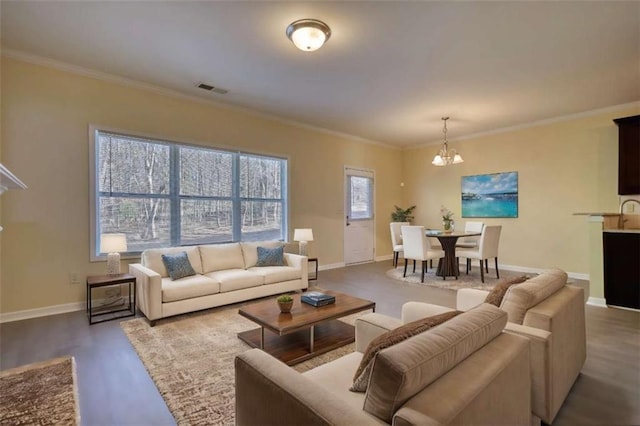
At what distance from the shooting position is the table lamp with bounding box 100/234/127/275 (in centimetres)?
356

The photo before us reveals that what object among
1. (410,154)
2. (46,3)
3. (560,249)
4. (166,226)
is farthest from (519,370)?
(410,154)

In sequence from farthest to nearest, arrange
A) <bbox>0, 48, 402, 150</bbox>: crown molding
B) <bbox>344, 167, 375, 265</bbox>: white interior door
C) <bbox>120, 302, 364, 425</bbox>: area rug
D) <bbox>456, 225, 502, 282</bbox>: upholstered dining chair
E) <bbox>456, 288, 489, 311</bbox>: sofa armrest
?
<bbox>344, 167, 375, 265</bbox>: white interior door → <bbox>456, 225, 502, 282</bbox>: upholstered dining chair → <bbox>0, 48, 402, 150</bbox>: crown molding → <bbox>456, 288, 489, 311</bbox>: sofa armrest → <bbox>120, 302, 364, 425</bbox>: area rug

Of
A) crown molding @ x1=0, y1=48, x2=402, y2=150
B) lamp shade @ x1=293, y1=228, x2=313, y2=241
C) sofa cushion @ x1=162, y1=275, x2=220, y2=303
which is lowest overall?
sofa cushion @ x1=162, y1=275, x2=220, y2=303

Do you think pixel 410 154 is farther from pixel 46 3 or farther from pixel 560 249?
pixel 46 3

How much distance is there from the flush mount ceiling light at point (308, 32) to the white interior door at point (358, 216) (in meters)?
4.06

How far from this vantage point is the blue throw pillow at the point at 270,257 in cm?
453

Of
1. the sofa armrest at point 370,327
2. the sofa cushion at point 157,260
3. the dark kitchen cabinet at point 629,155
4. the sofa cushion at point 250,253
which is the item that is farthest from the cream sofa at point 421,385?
the dark kitchen cabinet at point 629,155

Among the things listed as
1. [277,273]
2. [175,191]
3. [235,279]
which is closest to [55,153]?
[175,191]

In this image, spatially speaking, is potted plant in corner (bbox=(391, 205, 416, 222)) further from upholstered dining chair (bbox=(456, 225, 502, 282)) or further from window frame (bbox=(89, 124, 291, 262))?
window frame (bbox=(89, 124, 291, 262))

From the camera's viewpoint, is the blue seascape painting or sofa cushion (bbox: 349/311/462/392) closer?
sofa cushion (bbox: 349/311/462/392)

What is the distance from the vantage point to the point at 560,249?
5.66 meters

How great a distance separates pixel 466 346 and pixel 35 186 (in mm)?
4479

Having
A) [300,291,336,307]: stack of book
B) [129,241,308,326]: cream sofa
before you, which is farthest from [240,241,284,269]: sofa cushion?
[300,291,336,307]: stack of book

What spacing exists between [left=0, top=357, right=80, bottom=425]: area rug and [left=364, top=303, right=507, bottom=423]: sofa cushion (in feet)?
5.97
